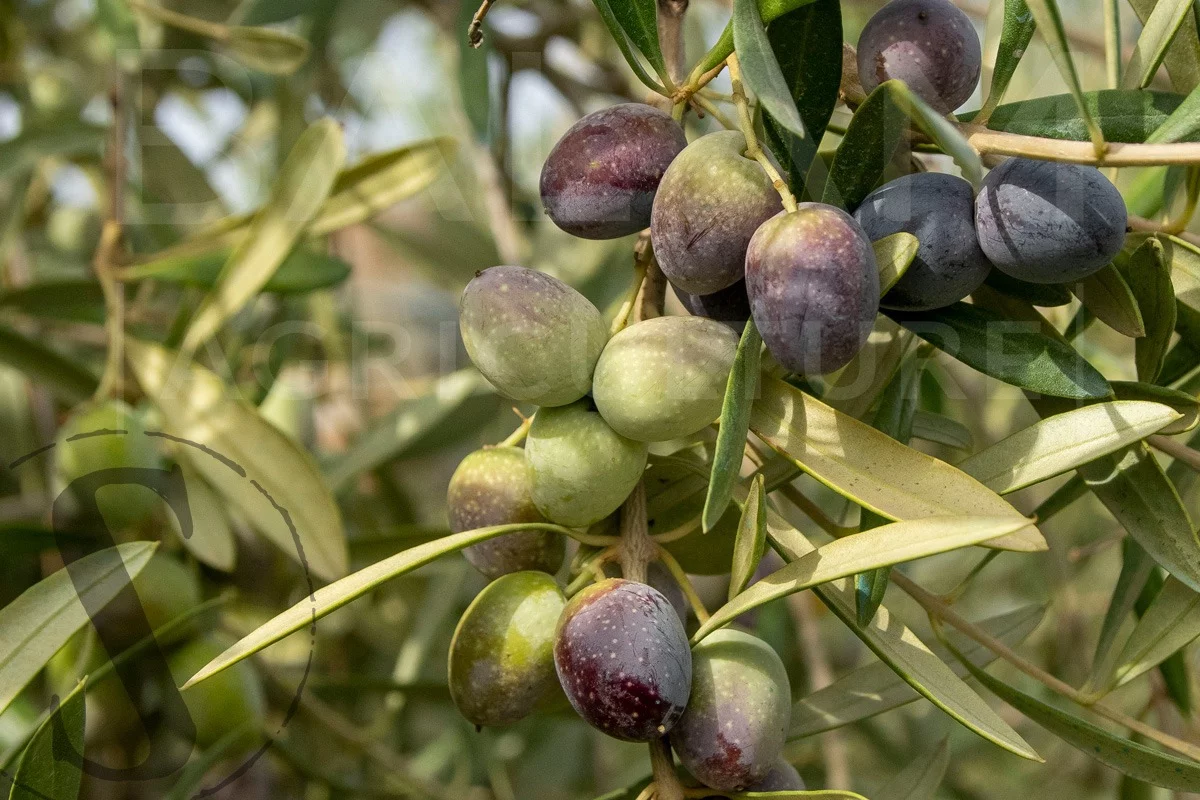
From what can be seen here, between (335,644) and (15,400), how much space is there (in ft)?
1.79

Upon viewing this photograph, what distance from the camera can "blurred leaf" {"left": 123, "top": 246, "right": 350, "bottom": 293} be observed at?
1.12 meters

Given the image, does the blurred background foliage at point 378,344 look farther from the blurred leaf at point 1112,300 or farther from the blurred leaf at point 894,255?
the blurred leaf at point 894,255

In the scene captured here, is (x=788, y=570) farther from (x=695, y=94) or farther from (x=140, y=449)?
(x=140, y=449)

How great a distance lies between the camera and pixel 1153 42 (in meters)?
0.62

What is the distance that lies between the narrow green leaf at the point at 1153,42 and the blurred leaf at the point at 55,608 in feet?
2.24

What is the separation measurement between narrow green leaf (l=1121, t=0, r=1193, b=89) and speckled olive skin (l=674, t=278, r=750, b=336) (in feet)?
0.86

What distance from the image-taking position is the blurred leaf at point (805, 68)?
59 cm

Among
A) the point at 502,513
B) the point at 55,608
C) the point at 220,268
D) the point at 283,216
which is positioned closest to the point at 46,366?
the point at 220,268

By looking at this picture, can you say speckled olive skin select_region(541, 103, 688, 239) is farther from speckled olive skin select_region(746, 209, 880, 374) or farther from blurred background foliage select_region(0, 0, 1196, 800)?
blurred background foliage select_region(0, 0, 1196, 800)

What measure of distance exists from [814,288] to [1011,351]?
0.17 metres

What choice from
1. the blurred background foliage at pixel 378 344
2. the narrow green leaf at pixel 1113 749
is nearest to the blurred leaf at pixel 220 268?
the blurred background foliage at pixel 378 344

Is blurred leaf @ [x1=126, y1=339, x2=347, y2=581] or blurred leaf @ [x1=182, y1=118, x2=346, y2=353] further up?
blurred leaf @ [x1=182, y1=118, x2=346, y2=353]

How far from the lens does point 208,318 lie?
3.51 ft

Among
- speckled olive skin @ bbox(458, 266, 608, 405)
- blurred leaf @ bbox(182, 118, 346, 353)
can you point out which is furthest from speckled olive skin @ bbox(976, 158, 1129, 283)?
blurred leaf @ bbox(182, 118, 346, 353)
